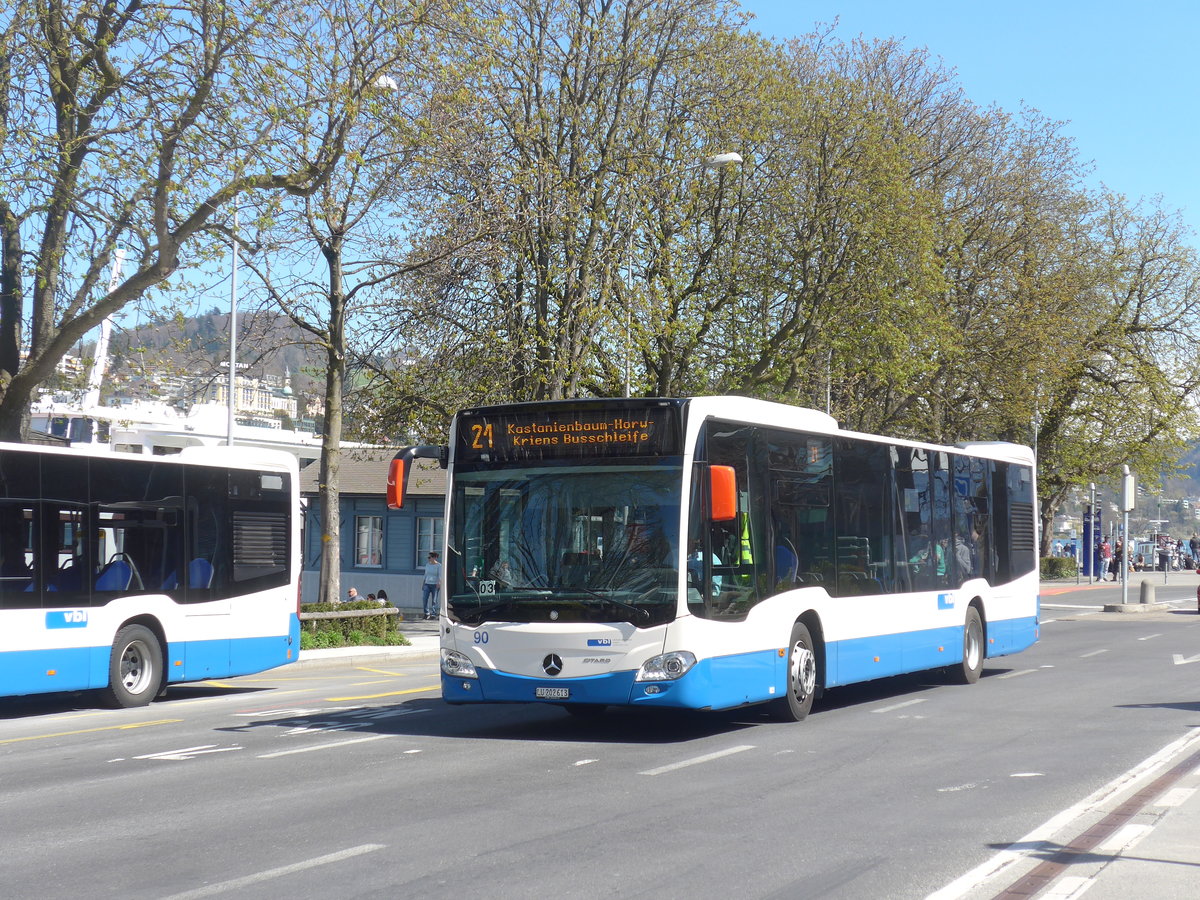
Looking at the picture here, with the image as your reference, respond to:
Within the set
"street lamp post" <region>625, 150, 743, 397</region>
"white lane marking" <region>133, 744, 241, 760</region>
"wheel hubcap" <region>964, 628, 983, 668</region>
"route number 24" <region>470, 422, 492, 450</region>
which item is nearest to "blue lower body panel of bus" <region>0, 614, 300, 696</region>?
"white lane marking" <region>133, 744, 241, 760</region>

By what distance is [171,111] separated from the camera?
19750 millimetres

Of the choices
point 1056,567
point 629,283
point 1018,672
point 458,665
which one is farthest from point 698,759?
point 1056,567

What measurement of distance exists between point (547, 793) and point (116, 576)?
326 inches

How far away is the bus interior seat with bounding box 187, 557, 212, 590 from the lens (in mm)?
17109

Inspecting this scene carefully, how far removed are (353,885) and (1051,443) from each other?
54.5m

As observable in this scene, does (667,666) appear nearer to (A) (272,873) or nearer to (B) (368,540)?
(A) (272,873)

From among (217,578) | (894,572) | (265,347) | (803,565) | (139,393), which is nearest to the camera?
(803,565)

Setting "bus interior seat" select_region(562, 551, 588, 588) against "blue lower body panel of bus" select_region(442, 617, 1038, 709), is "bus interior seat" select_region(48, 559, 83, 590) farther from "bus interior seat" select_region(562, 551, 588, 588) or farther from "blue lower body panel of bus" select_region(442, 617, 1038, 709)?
"bus interior seat" select_region(562, 551, 588, 588)

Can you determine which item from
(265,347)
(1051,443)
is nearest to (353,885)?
(265,347)

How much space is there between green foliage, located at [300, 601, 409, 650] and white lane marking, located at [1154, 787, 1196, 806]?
17878 mm

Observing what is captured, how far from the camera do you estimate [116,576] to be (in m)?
16.1

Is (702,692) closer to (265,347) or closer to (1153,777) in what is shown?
(1153,777)

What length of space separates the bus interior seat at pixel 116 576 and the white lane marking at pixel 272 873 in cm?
918

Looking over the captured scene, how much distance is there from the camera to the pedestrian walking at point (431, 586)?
3628 centimetres
